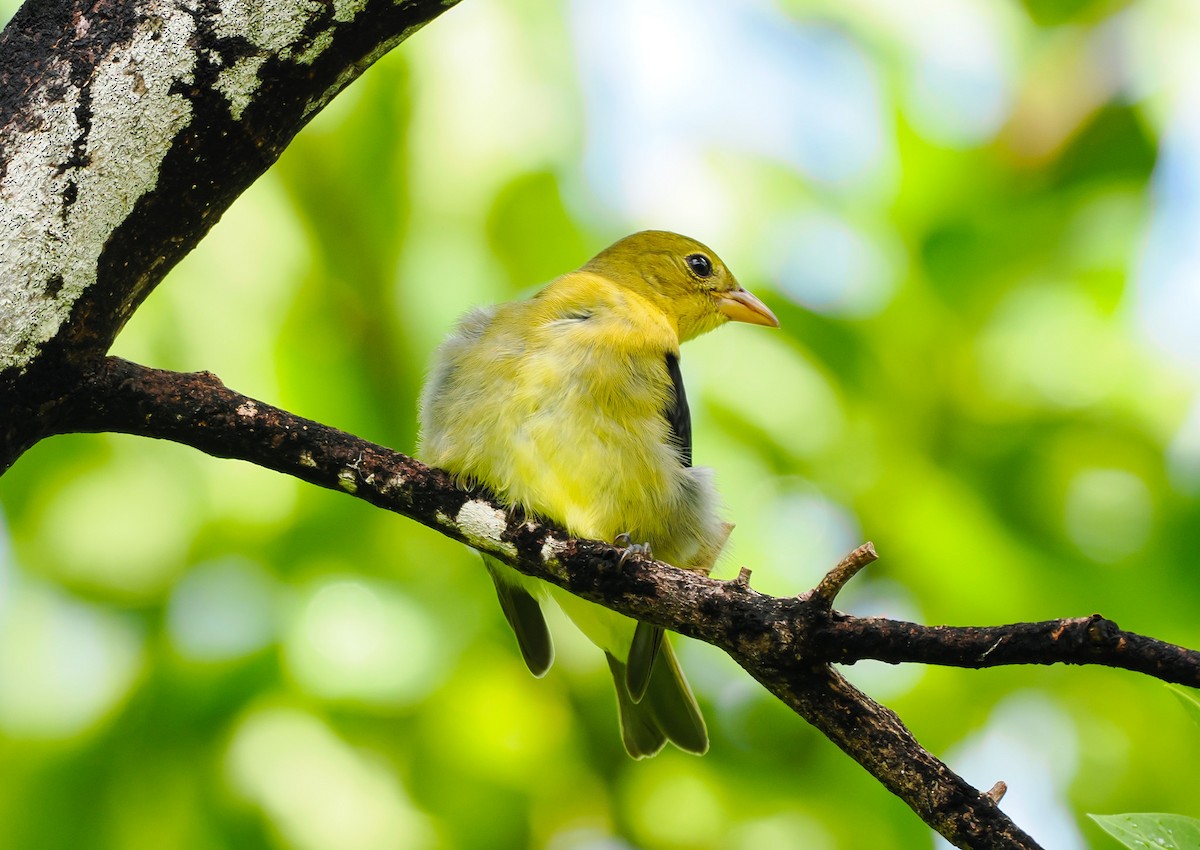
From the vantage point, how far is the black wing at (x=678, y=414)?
11.5 feet

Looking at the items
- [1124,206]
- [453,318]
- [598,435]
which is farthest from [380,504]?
[1124,206]

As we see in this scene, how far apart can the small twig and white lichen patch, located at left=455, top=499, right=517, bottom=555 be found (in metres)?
0.64

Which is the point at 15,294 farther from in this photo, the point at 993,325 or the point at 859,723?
the point at 993,325

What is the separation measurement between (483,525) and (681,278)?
8.71 ft

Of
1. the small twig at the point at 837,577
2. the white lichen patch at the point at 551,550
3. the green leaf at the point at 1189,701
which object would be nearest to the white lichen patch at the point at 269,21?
the white lichen patch at the point at 551,550

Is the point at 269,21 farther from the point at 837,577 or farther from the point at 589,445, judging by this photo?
the point at 589,445

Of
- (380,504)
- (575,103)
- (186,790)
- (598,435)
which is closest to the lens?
(380,504)

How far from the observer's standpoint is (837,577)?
5.70 feet

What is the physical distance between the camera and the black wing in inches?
138

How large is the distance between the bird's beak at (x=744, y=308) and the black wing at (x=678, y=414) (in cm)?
75

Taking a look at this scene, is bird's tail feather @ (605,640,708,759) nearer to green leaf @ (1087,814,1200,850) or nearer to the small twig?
the small twig

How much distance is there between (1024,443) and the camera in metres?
4.12

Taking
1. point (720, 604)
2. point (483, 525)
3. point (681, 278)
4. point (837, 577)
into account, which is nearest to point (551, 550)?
point (483, 525)

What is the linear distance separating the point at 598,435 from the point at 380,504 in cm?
122
